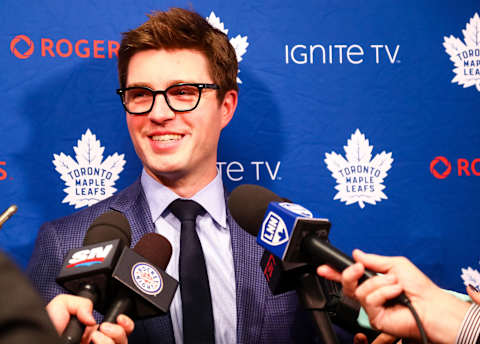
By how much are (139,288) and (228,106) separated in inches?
38.9

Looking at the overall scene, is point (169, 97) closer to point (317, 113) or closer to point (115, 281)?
point (317, 113)

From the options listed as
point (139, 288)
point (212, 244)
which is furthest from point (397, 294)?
point (212, 244)

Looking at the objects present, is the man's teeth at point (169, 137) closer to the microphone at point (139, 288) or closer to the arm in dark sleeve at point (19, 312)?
the microphone at point (139, 288)

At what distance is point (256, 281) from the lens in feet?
4.71

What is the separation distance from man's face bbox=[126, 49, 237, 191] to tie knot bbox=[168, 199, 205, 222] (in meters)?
0.10

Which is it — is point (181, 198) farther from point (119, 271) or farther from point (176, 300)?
point (119, 271)

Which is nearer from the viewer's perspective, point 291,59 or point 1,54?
point 1,54

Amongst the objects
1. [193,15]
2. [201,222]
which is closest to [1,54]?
[193,15]

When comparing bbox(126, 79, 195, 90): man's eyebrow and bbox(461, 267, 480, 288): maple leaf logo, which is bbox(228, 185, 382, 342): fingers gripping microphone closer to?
bbox(126, 79, 195, 90): man's eyebrow

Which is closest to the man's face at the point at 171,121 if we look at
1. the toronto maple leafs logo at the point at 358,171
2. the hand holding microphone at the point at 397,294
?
the toronto maple leafs logo at the point at 358,171

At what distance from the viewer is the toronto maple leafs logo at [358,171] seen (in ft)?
5.94

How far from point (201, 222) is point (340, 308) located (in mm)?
616

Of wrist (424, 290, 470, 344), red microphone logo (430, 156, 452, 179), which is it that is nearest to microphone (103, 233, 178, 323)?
wrist (424, 290, 470, 344)

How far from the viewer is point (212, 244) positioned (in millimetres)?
1501
